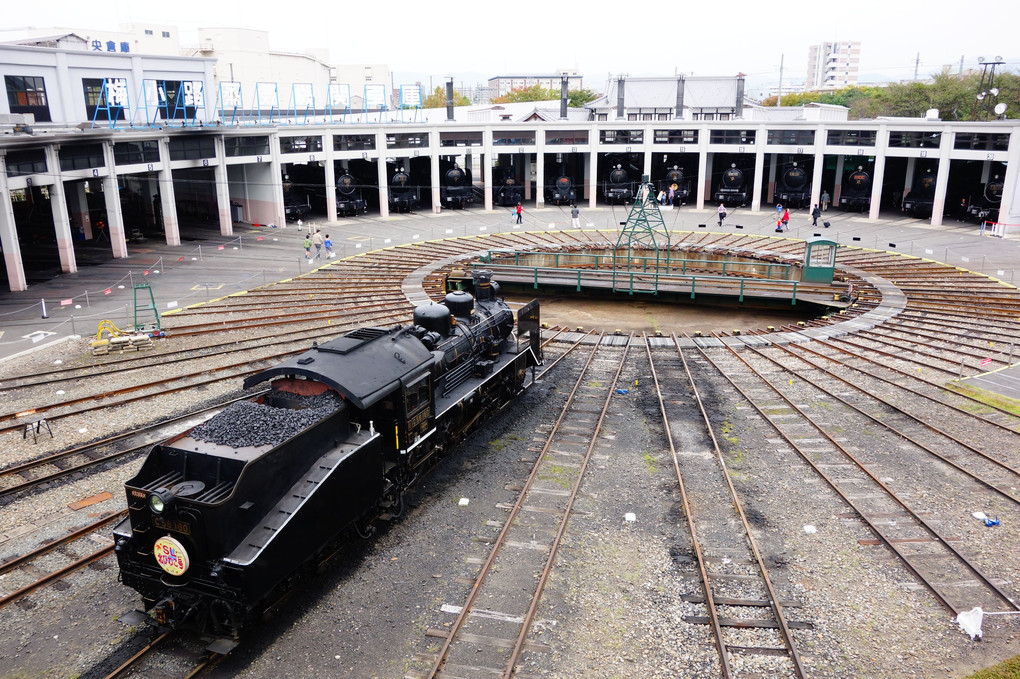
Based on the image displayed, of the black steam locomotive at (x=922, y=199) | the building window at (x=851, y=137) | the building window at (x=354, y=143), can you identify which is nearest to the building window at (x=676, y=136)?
the building window at (x=851, y=137)

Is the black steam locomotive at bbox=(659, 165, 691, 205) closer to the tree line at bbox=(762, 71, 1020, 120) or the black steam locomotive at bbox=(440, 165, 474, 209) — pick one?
the black steam locomotive at bbox=(440, 165, 474, 209)

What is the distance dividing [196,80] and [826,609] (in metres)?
46.3

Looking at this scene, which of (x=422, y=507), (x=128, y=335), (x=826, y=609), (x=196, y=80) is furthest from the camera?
(x=196, y=80)

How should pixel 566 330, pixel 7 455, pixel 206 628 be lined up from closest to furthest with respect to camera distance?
pixel 206 628 → pixel 7 455 → pixel 566 330

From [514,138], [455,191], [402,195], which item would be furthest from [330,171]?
[514,138]

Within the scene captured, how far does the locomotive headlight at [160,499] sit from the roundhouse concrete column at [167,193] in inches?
1372

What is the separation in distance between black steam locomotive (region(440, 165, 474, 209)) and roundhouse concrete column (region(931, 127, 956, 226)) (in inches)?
1283

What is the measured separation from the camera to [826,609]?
34.5 feet

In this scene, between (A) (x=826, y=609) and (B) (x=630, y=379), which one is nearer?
(A) (x=826, y=609)

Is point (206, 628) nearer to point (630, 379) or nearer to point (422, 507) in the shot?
point (422, 507)

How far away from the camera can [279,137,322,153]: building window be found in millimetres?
48281

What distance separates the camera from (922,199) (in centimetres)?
4950

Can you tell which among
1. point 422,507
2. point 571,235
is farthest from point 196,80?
point 422,507

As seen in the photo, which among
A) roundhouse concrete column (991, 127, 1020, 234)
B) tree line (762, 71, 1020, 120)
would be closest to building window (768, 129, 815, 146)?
roundhouse concrete column (991, 127, 1020, 234)
